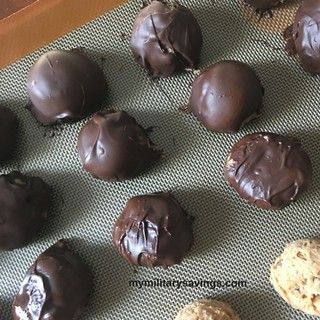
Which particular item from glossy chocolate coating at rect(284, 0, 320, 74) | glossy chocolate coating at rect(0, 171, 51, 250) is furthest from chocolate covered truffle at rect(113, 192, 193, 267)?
glossy chocolate coating at rect(284, 0, 320, 74)

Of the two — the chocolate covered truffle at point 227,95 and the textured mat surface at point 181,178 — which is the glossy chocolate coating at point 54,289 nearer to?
the textured mat surface at point 181,178

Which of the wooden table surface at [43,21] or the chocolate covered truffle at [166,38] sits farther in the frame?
the wooden table surface at [43,21]

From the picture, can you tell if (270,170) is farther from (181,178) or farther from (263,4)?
(263,4)

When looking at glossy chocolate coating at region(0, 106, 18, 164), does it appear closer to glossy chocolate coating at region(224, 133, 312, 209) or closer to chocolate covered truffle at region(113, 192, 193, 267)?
chocolate covered truffle at region(113, 192, 193, 267)

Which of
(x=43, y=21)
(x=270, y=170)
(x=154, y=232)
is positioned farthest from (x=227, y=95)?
(x=43, y=21)

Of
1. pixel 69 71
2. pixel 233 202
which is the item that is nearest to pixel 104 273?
pixel 233 202

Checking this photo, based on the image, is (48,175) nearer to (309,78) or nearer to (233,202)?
(233,202)

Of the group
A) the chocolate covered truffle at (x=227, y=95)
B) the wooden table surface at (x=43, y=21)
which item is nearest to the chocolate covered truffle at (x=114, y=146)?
the chocolate covered truffle at (x=227, y=95)
